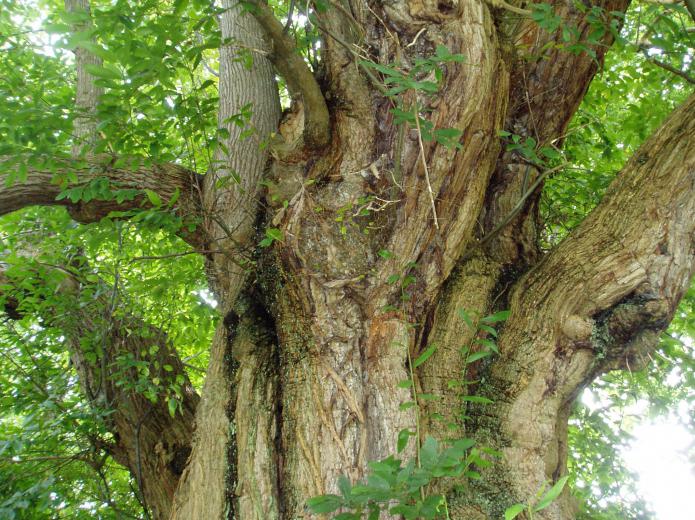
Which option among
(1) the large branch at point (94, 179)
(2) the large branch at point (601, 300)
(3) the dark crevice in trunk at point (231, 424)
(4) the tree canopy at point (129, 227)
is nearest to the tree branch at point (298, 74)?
(4) the tree canopy at point (129, 227)

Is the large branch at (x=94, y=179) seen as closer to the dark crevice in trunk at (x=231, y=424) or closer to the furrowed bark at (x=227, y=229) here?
the furrowed bark at (x=227, y=229)

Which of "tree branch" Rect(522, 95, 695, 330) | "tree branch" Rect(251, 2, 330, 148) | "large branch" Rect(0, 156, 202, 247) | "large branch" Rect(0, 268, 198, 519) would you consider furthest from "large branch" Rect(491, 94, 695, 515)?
"large branch" Rect(0, 268, 198, 519)

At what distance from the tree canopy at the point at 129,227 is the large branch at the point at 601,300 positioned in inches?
11.3

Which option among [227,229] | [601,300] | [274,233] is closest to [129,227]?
[227,229]

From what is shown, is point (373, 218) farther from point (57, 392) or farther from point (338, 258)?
point (57, 392)

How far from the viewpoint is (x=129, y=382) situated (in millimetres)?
3240

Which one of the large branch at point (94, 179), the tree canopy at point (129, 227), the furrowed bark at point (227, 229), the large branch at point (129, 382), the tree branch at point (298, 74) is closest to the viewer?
the tree branch at point (298, 74)

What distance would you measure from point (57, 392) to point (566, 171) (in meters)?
3.78

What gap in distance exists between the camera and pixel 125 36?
2.45 m

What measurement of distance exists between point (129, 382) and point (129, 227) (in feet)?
3.33

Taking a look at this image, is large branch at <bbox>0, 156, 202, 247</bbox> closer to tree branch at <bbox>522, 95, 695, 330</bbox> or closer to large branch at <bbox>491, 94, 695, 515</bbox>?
large branch at <bbox>491, 94, 695, 515</bbox>

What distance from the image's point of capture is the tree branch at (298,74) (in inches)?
88.5

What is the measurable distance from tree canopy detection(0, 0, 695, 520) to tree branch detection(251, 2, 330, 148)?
4cm

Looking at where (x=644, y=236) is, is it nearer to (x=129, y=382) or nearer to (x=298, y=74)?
(x=298, y=74)
